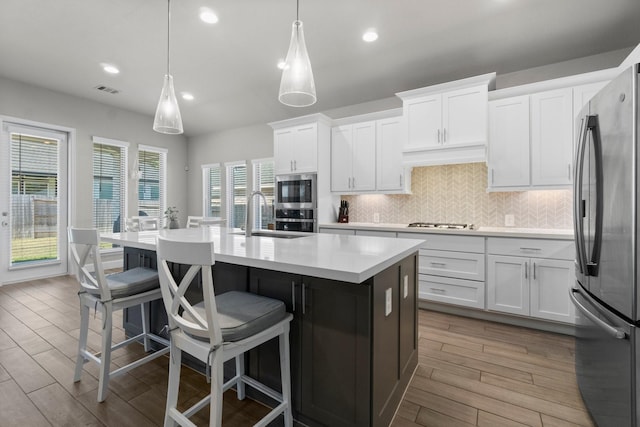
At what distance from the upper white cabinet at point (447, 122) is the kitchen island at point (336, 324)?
210 centimetres

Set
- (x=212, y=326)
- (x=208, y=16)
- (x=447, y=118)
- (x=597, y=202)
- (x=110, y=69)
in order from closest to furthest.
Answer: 1. (x=212, y=326)
2. (x=597, y=202)
3. (x=208, y=16)
4. (x=447, y=118)
5. (x=110, y=69)

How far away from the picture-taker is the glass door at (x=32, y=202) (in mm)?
4480

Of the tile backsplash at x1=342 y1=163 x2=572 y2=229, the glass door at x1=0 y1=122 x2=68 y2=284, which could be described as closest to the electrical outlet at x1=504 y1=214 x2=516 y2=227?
the tile backsplash at x1=342 y1=163 x2=572 y2=229

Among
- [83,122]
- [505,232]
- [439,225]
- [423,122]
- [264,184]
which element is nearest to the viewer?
[505,232]

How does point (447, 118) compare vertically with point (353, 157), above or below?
above

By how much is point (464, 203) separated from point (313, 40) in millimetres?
2679

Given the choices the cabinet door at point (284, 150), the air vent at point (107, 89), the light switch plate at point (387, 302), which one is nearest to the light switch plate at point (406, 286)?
the light switch plate at point (387, 302)

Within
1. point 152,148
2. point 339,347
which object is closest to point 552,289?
point 339,347

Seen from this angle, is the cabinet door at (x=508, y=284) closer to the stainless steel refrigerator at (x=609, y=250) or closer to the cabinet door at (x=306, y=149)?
the stainless steel refrigerator at (x=609, y=250)

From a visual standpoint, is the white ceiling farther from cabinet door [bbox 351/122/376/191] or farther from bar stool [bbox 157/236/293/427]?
bar stool [bbox 157/236/293/427]

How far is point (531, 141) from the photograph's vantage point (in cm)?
320

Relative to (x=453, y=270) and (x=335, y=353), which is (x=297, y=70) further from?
(x=453, y=270)

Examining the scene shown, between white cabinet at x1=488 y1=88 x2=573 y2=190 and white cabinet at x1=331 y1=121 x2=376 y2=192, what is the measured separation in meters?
1.48

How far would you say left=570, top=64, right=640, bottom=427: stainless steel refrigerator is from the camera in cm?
129
